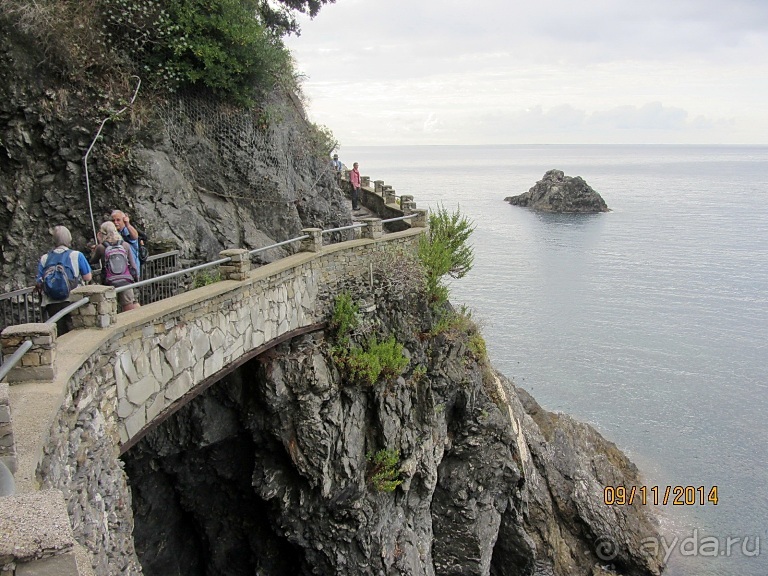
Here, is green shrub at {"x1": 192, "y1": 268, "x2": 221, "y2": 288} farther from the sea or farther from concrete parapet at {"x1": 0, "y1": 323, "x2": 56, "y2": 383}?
the sea

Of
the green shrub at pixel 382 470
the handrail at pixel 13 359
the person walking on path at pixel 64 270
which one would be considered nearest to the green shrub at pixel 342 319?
the green shrub at pixel 382 470

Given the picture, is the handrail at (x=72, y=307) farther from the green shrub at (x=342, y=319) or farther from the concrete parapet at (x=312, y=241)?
the green shrub at (x=342, y=319)

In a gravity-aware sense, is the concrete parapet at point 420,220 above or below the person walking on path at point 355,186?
below

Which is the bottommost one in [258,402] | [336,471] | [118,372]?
[336,471]

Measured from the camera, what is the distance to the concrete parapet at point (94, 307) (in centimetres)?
852

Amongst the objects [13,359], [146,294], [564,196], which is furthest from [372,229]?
[564,196]

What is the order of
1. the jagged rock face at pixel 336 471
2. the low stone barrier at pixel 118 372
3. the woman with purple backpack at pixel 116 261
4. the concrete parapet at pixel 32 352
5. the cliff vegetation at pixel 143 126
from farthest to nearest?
the cliff vegetation at pixel 143 126 → the jagged rock face at pixel 336 471 → the woman with purple backpack at pixel 116 261 → the concrete parapet at pixel 32 352 → the low stone barrier at pixel 118 372

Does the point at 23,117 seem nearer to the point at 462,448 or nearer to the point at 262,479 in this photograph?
the point at 262,479

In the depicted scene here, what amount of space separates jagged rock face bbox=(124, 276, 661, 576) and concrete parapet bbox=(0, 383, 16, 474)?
28.9ft

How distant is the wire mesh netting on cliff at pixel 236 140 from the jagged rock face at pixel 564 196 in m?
69.7

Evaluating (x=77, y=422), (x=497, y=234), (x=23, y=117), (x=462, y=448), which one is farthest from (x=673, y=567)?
(x=497, y=234)

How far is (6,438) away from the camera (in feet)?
18.2

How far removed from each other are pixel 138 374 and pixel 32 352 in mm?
2569
